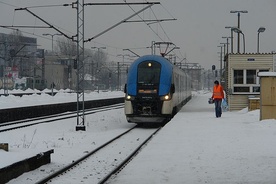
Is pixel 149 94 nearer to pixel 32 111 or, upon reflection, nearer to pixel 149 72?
pixel 149 72

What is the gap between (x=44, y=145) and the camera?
49.9ft

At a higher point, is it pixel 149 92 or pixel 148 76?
pixel 148 76

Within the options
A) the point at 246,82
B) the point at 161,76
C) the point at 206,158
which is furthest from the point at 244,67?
the point at 206,158

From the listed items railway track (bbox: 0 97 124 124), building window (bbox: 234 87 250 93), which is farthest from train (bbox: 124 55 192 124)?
railway track (bbox: 0 97 124 124)

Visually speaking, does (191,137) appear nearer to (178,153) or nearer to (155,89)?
(178,153)

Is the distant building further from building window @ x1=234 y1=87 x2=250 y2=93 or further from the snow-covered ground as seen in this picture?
the snow-covered ground

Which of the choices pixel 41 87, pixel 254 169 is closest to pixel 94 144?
pixel 254 169

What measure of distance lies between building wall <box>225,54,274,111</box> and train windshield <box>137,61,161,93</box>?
755 cm

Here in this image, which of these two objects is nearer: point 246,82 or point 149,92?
point 149,92

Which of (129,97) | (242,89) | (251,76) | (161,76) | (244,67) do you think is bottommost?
(129,97)

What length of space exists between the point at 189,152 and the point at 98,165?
2427 mm

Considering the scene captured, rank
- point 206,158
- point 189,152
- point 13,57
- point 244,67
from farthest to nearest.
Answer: point 13,57 < point 244,67 < point 189,152 < point 206,158

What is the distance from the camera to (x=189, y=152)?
11.9 metres

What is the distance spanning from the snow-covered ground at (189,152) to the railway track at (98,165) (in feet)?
1.14
